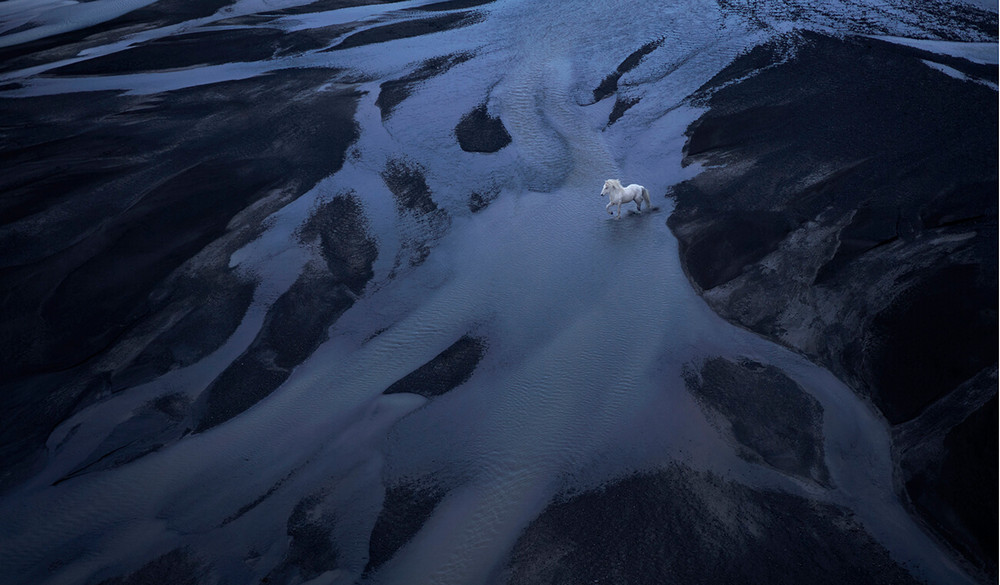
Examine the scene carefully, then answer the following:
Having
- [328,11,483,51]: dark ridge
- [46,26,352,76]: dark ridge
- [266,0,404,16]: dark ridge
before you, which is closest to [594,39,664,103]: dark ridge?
[328,11,483,51]: dark ridge

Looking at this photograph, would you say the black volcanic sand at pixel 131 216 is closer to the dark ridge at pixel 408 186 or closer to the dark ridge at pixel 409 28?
the dark ridge at pixel 408 186

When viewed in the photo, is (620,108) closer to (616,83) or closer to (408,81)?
(616,83)

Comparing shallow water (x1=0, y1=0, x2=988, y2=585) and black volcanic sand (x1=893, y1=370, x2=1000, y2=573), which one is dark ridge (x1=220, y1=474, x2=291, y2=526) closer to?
shallow water (x1=0, y1=0, x2=988, y2=585)

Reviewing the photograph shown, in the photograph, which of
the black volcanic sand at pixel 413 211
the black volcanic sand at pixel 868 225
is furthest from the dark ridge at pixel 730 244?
the black volcanic sand at pixel 413 211

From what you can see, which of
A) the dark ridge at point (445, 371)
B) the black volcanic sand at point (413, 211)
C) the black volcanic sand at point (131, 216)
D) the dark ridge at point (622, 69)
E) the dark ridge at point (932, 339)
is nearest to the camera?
the dark ridge at point (932, 339)

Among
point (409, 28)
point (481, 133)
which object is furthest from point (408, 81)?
point (409, 28)

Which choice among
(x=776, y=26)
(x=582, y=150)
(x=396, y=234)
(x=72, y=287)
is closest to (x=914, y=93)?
(x=776, y=26)
